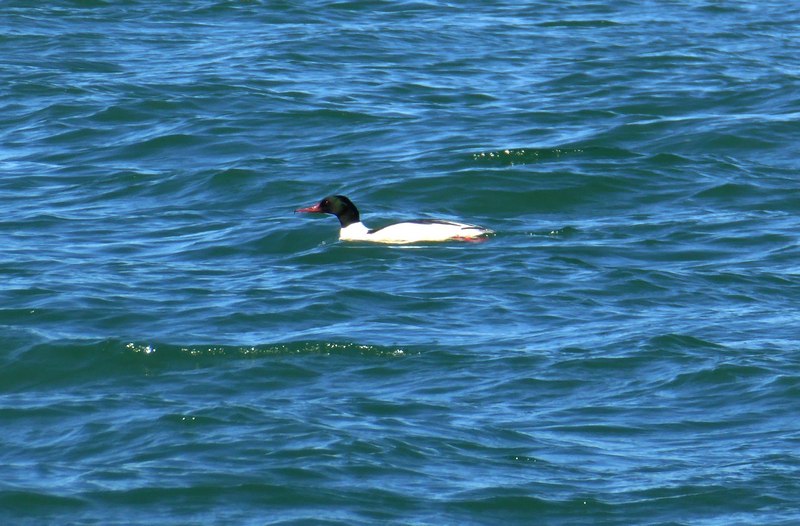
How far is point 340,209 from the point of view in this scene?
1620 centimetres

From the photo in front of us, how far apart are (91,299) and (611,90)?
10.2 metres

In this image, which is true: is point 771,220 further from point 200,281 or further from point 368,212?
point 200,281

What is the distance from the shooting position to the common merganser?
15.4m

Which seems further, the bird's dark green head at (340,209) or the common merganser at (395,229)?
the bird's dark green head at (340,209)

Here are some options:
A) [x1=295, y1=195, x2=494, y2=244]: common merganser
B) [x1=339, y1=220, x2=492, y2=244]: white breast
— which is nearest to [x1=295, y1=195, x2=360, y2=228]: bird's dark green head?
[x1=295, y1=195, x2=494, y2=244]: common merganser

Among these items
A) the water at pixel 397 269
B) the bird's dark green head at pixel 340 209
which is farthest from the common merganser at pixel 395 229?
the water at pixel 397 269

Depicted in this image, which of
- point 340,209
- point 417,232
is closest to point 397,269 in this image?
point 417,232

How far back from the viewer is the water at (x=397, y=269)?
954cm

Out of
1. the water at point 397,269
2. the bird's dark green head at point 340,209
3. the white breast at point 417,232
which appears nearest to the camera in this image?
the water at point 397,269

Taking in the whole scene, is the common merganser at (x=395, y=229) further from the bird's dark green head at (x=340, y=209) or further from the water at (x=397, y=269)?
the water at (x=397, y=269)

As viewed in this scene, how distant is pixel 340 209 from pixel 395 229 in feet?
2.30

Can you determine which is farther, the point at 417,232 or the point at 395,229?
the point at 395,229

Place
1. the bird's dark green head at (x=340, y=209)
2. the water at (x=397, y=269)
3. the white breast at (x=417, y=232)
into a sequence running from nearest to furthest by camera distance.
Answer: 1. the water at (x=397, y=269)
2. the white breast at (x=417, y=232)
3. the bird's dark green head at (x=340, y=209)

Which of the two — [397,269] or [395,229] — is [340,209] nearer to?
[395,229]
